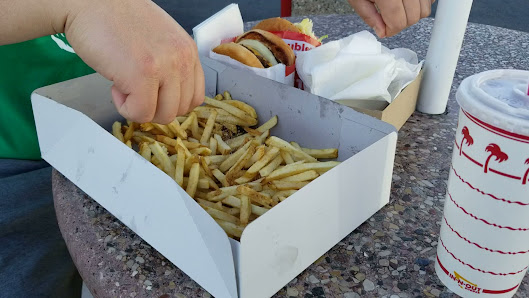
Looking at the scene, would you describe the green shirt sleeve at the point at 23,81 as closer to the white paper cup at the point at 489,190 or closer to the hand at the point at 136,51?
the hand at the point at 136,51

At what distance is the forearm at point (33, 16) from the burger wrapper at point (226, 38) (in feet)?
2.11

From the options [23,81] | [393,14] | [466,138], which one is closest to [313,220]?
[466,138]

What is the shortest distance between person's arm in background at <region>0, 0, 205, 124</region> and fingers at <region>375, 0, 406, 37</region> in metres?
0.64

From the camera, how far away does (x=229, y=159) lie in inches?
45.1

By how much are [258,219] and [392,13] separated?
2.60 ft

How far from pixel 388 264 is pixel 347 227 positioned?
11 centimetres

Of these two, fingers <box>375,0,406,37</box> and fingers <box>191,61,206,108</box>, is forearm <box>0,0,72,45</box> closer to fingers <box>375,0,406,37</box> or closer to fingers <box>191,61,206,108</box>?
fingers <box>191,61,206,108</box>

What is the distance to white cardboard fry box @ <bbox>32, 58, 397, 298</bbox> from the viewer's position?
812 millimetres

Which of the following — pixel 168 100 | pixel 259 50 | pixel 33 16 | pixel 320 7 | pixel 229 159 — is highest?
pixel 33 16

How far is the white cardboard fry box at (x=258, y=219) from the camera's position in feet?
2.67

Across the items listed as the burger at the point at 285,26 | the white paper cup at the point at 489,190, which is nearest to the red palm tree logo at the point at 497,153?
the white paper cup at the point at 489,190

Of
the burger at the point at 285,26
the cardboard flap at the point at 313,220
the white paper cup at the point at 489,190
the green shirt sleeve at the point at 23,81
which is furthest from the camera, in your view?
the burger at the point at 285,26

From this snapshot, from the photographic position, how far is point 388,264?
93 cm

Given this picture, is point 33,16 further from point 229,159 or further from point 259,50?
point 259,50
